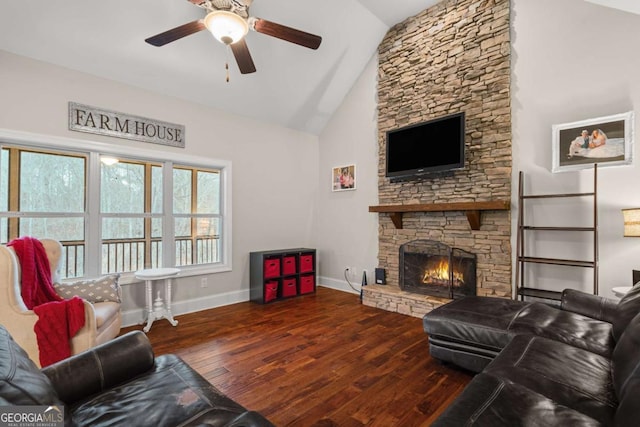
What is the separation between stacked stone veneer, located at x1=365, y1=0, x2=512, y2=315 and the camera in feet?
11.3

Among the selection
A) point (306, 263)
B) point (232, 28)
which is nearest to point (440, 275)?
point (306, 263)

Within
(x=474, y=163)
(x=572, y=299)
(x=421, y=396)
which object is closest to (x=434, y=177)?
(x=474, y=163)

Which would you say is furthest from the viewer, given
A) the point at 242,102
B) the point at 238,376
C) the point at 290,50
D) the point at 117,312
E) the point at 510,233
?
the point at 242,102

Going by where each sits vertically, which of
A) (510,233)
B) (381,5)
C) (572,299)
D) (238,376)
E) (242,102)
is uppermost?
(381,5)

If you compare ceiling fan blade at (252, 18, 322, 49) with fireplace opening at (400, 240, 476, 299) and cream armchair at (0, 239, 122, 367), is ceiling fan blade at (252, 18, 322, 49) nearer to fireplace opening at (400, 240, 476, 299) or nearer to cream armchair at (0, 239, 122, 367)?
cream armchair at (0, 239, 122, 367)

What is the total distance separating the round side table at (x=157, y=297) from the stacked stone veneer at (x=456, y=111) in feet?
8.31

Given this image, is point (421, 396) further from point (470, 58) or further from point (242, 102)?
point (242, 102)

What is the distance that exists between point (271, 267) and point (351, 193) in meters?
1.79

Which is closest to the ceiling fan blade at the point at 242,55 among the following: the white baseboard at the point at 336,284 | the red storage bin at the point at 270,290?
the red storage bin at the point at 270,290

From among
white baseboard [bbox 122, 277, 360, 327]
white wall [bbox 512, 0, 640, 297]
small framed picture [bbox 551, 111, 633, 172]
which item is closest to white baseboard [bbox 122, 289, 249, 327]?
white baseboard [bbox 122, 277, 360, 327]

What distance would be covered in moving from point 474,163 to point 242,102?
322 centimetres

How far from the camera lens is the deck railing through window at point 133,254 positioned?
3252 millimetres

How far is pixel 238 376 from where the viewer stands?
7.66 ft

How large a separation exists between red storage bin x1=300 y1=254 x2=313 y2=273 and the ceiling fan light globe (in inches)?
127
